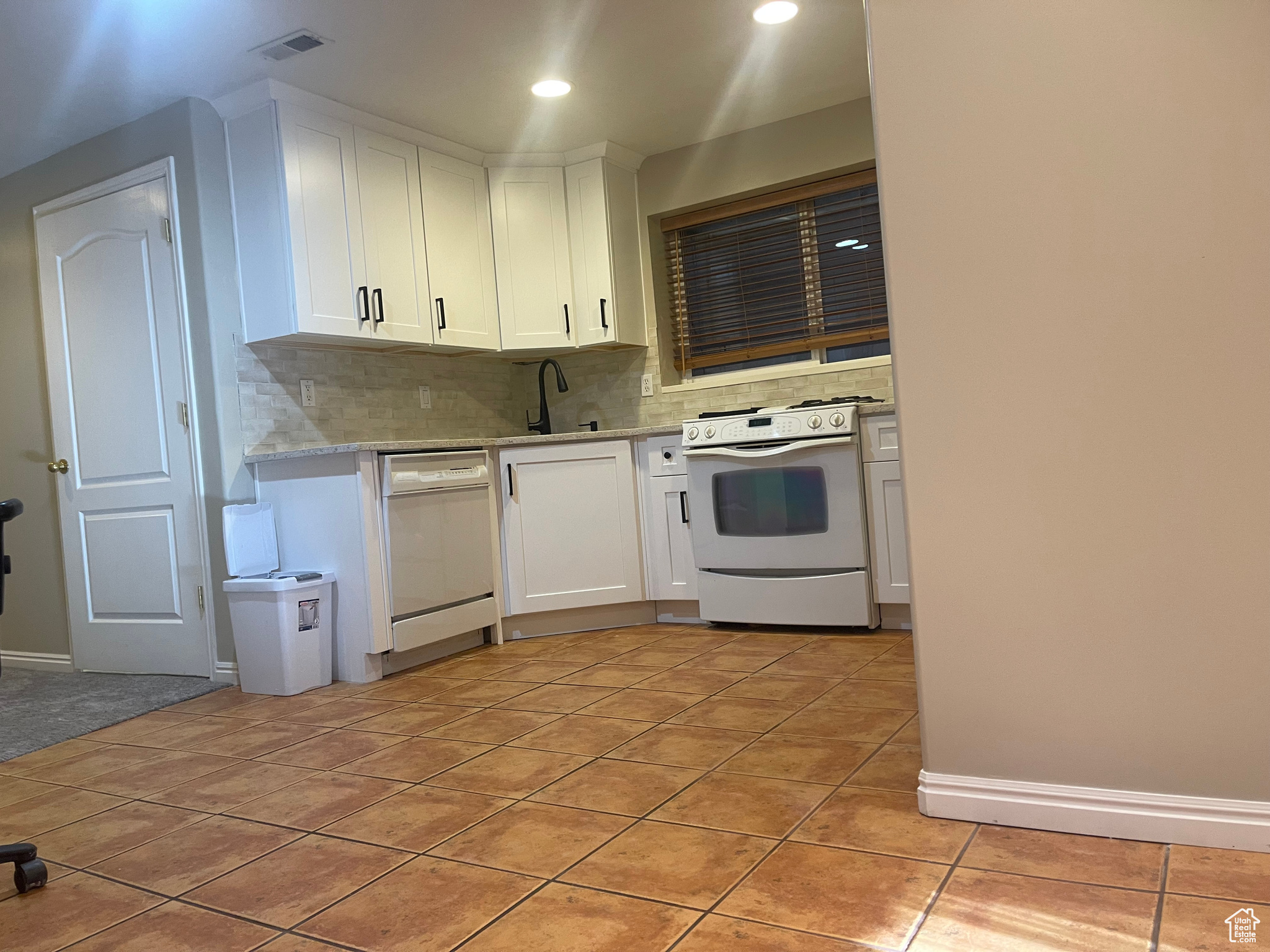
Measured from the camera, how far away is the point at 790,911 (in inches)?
55.8

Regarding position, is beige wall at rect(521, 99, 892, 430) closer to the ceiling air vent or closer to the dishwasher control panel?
the dishwasher control panel

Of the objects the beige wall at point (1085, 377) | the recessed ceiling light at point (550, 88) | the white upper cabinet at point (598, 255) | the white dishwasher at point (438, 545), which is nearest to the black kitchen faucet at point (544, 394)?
the white upper cabinet at point (598, 255)

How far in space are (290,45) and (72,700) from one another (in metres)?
2.39

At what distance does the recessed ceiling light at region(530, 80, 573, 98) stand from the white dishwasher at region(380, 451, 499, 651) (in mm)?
1402

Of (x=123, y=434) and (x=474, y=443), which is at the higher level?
(x=123, y=434)

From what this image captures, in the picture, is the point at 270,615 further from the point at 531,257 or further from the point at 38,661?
the point at 531,257

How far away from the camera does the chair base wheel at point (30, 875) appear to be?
168 centimetres

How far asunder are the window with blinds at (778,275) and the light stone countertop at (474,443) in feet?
2.28

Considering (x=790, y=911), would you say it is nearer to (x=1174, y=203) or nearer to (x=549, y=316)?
(x=1174, y=203)

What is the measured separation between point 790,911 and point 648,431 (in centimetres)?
269

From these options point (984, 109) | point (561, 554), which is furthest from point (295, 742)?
point (984, 109)

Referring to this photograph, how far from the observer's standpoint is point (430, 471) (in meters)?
3.52

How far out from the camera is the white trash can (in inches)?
126

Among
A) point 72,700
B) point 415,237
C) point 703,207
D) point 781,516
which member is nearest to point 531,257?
point 415,237
